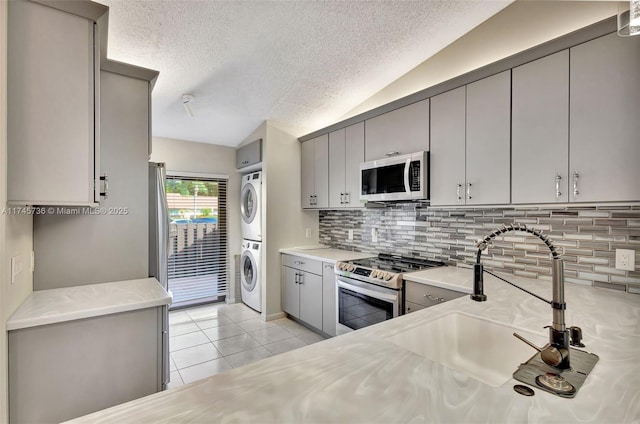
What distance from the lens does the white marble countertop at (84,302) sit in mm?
1480

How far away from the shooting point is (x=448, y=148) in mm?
2463

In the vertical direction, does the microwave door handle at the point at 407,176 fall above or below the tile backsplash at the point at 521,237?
above

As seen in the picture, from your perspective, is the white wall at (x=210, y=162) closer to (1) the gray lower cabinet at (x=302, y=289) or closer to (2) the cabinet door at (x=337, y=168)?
(1) the gray lower cabinet at (x=302, y=289)

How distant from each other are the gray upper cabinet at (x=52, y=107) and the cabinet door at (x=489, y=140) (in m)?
2.40

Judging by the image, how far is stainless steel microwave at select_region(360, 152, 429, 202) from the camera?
8.52 feet

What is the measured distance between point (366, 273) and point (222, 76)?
2.23 metres

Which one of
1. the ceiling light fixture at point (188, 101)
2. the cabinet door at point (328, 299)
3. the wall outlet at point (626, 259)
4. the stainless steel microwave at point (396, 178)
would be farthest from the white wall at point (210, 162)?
the wall outlet at point (626, 259)

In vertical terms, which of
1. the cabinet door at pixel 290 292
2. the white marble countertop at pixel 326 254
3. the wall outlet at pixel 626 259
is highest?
the wall outlet at pixel 626 259

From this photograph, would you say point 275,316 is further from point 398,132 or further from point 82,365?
point 398,132

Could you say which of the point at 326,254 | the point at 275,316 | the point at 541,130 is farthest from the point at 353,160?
the point at 275,316

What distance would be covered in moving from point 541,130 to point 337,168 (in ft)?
6.55

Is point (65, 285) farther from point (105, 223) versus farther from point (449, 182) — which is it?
point (449, 182)

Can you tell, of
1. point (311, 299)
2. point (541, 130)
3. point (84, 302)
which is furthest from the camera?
point (311, 299)

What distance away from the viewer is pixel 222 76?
2908 mm
